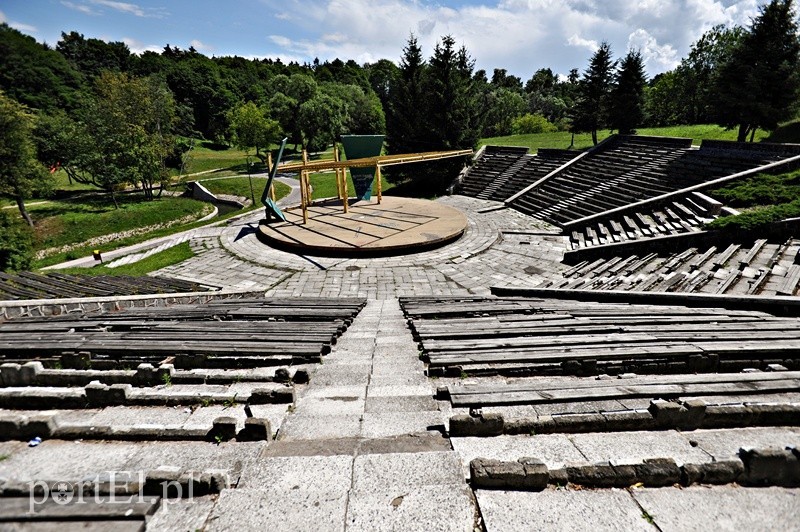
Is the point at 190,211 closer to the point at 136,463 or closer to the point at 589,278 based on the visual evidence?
the point at 589,278

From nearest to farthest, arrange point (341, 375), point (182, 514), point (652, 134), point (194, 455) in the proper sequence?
point (182, 514), point (194, 455), point (341, 375), point (652, 134)

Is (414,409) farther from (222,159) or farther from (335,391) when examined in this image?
(222,159)

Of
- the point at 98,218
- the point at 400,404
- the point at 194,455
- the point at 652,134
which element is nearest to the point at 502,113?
the point at 652,134

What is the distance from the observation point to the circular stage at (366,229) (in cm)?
1725

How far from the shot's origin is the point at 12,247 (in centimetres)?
1803

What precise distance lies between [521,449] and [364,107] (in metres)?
68.0

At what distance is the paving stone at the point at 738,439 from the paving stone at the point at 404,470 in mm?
2260

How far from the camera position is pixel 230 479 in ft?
9.90

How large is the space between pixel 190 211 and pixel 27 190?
1103 cm

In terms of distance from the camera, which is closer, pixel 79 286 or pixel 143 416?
pixel 143 416

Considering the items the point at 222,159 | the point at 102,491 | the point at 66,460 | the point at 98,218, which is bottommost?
the point at 98,218

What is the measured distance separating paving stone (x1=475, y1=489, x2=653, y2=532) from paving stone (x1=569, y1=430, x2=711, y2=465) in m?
0.57

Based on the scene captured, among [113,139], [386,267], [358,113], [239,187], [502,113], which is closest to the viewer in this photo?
[386,267]

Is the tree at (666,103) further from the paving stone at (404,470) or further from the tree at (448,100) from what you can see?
the paving stone at (404,470)
